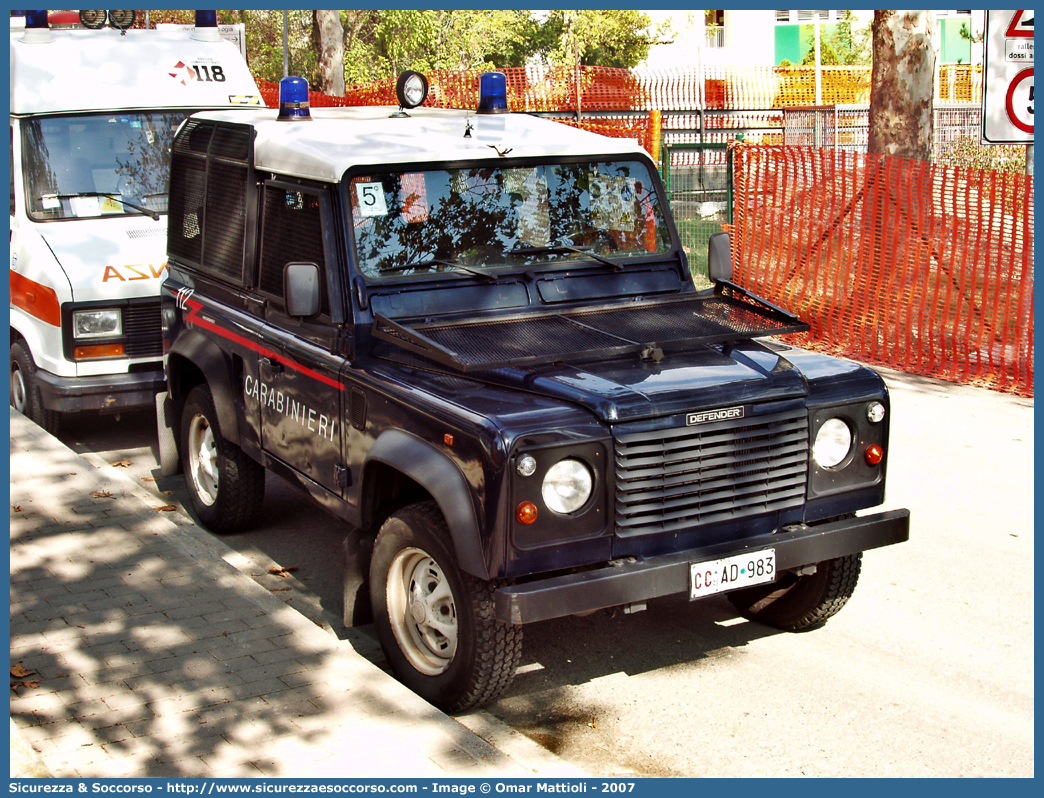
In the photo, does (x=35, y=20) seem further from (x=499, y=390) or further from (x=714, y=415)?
(x=714, y=415)

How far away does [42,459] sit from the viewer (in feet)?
25.3

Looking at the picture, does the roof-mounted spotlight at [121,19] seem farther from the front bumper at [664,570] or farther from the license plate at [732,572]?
the license plate at [732,572]

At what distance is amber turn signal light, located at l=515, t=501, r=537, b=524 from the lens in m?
4.29

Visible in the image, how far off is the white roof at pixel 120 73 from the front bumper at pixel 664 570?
21.2 ft

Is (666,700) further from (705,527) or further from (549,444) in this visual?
(549,444)

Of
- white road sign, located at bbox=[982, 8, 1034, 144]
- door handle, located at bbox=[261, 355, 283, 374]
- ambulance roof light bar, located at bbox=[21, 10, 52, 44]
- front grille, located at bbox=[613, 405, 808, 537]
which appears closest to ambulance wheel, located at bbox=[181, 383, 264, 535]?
door handle, located at bbox=[261, 355, 283, 374]

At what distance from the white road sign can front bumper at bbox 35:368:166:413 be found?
19.5 ft

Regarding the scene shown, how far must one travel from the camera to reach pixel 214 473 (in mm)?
7066

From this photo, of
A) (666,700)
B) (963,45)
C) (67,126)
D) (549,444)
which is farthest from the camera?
(963,45)

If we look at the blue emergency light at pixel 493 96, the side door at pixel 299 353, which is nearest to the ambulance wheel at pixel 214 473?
the side door at pixel 299 353

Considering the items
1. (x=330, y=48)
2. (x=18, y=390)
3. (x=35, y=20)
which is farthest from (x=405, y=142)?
(x=330, y=48)

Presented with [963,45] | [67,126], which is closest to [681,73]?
[963,45]

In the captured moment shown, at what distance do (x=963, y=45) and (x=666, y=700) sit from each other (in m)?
56.6

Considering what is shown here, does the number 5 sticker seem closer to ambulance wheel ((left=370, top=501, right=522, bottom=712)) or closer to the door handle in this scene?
the door handle
